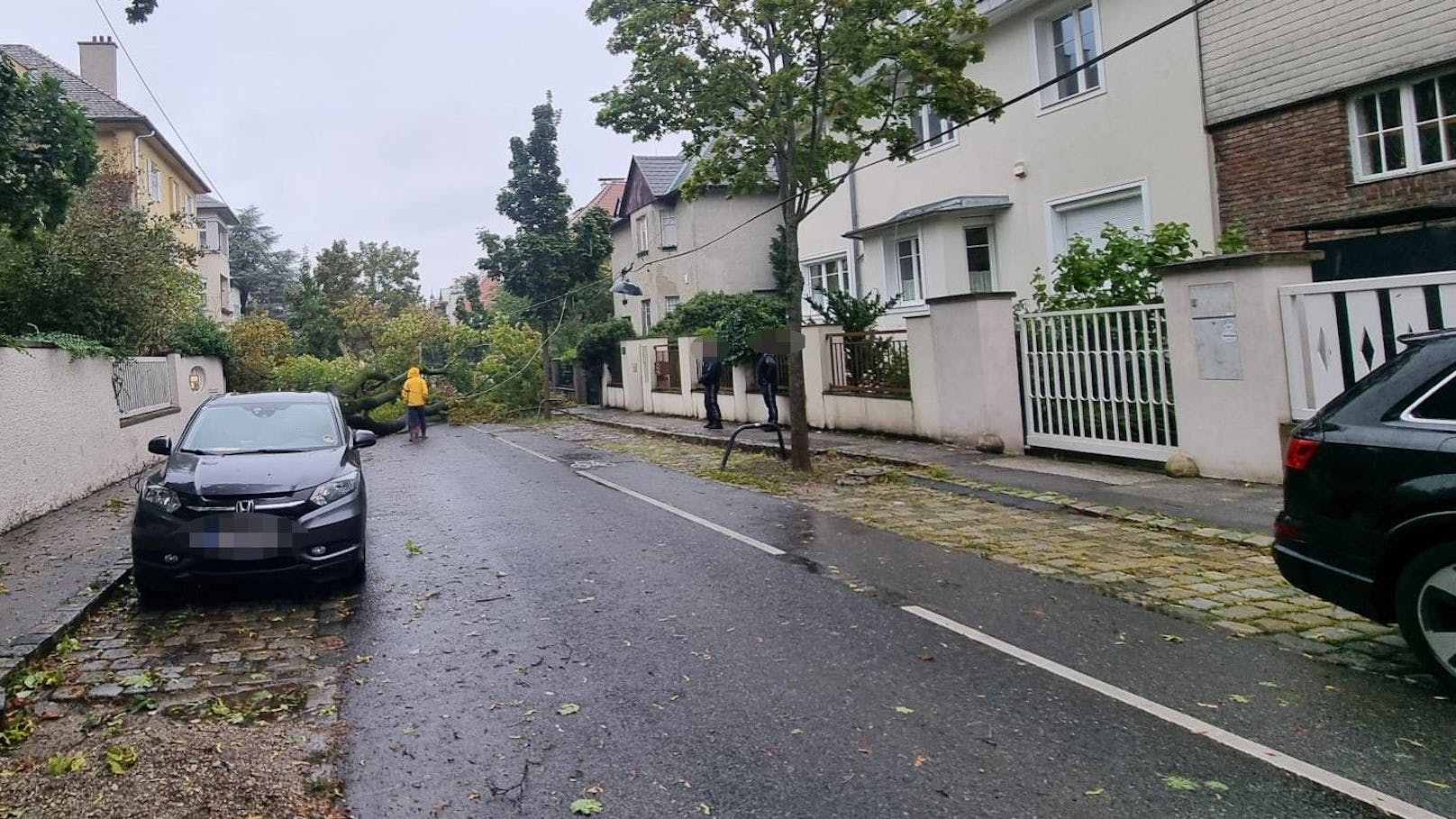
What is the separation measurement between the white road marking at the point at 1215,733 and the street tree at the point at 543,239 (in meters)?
31.9

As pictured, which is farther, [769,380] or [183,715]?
[769,380]

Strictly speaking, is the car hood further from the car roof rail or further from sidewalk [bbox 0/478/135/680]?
the car roof rail

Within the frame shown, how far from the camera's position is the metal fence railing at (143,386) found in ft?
48.7

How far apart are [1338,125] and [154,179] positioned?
36.4 meters

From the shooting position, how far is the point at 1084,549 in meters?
7.82

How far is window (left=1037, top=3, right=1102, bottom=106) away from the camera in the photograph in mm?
16797

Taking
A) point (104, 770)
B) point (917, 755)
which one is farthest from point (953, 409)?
point (104, 770)

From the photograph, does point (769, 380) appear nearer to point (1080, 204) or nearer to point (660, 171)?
point (1080, 204)

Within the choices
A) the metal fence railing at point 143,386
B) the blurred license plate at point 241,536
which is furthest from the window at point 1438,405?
the metal fence railing at point 143,386

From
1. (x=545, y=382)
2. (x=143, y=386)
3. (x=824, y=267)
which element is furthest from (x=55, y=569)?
(x=545, y=382)

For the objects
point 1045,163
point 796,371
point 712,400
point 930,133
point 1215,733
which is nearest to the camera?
point 1215,733

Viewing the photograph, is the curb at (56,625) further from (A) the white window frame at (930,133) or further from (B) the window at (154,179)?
(B) the window at (154,179)

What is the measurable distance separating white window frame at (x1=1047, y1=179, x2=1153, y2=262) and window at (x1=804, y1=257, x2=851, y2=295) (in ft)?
20.8

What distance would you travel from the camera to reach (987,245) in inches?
770
